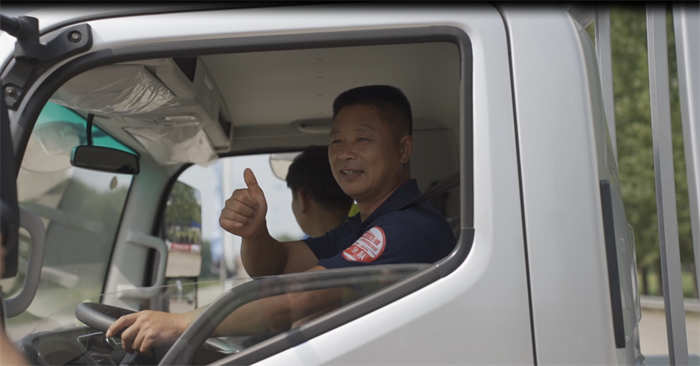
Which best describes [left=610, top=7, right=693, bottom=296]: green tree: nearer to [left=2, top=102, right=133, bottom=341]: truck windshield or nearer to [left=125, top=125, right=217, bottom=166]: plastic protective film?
[left=125, top=125, right=217, bottom=166]: plastic protective film

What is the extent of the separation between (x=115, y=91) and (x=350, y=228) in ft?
3.24

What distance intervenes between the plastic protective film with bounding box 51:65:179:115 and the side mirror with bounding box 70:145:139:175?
0.84 feet

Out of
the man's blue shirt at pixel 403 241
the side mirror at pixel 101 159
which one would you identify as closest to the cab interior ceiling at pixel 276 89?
the side mirror at pixel 101 159

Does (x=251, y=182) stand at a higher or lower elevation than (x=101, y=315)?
higher

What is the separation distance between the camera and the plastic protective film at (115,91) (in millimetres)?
1440

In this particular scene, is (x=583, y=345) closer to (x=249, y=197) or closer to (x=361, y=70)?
(x=249, y=197)

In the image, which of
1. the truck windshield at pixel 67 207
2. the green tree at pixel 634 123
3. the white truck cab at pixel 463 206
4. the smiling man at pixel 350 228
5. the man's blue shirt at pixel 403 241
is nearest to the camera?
the white truck cab at pixel 463 206

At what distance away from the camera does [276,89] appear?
92.0 inches

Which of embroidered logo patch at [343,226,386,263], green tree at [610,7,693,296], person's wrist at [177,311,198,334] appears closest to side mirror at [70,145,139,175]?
person's wrist at [177,311,198,334]

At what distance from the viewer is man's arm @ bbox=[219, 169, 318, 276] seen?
63.2 inches

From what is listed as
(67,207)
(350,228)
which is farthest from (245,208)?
(67,207)

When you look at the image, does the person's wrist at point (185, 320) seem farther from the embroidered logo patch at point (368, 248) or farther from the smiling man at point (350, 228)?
the embroidered logo patch at point (368, 248)

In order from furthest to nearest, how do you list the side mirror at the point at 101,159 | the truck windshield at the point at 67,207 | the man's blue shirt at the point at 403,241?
the truck windshield at the point at 67,207
the side mirror at the point at 101,159
the man's blue shirt at the point at 403,241

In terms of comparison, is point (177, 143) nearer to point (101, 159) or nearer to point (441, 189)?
point (101, 159)
